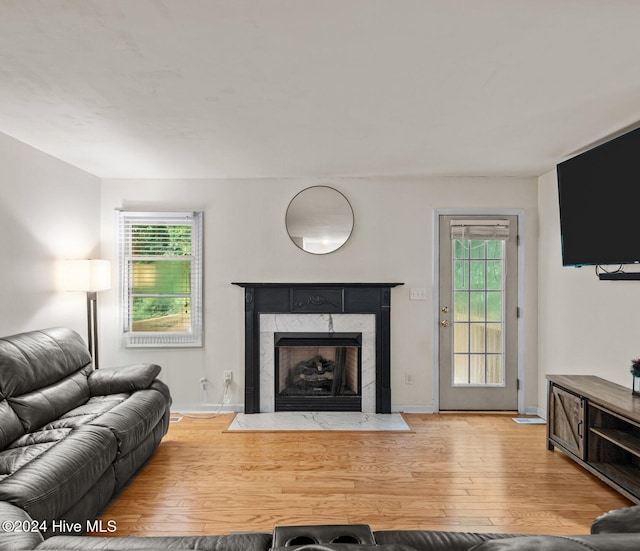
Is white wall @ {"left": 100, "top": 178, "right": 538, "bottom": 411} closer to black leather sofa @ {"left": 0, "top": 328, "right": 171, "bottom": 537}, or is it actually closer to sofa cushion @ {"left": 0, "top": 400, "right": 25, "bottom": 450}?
black leather sofa @ {"left": 0, "top": 328, "right": 171, "bottom": 537}

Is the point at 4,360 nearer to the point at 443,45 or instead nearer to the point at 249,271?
the point at 249,271

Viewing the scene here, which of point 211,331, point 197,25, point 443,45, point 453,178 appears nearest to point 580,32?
point 443,45

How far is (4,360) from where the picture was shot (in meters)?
2.79

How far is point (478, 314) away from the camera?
4.66 m

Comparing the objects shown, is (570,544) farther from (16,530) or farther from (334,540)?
(16,530)

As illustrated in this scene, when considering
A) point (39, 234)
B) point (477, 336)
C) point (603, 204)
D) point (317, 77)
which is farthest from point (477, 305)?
point (39, 234)

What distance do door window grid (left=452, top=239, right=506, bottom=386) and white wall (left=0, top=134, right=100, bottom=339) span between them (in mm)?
3759

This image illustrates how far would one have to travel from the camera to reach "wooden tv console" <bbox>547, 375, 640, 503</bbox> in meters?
2.78

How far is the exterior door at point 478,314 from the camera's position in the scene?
15.2ft

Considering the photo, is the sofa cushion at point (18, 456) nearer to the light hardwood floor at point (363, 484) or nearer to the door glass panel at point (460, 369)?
the light hardwood floor at point (363, 484)

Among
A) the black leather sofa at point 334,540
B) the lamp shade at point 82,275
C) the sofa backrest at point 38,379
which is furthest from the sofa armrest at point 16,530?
the lamp shade at point 82,275

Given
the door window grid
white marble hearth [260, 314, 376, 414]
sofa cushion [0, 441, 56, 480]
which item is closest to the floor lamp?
white marble hearth [260, 314, 376, 414]

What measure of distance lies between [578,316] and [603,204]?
1302 mm

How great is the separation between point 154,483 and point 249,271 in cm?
225
